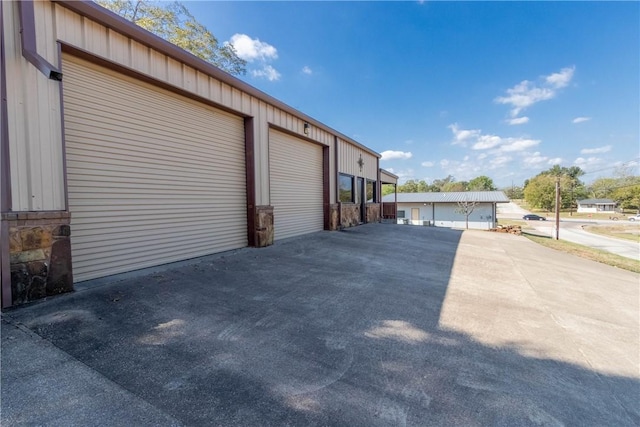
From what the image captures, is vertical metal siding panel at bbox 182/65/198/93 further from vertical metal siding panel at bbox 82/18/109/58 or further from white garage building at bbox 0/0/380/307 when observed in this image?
vertical metal siding panel at bbox 82/18/109/58

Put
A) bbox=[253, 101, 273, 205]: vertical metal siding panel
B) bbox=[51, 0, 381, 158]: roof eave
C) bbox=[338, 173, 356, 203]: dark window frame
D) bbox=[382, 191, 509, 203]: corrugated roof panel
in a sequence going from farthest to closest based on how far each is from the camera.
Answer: bbox=[382, 191, 509, 203]: corrugated roof panel
bbox=[338, 173, 356, 203]: dark window frame
bbox=[253, 101, 273, 205]: vertical metal siding panel
bbox=[51, 0, 381, 158]: roof eave

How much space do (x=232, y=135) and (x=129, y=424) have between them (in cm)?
598

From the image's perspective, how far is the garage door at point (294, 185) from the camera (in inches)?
313

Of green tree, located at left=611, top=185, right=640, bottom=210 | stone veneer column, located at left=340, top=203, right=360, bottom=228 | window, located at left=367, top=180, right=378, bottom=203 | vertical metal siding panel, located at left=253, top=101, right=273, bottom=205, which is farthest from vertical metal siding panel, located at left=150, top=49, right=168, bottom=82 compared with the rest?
green tree, located at left=611, top=185, right=640, bottom=210

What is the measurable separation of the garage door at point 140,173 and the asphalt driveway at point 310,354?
2.18ft

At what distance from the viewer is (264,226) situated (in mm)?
6969

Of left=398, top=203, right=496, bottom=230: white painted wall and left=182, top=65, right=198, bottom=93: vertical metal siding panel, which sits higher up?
left=182, top=65, right=198, bottom=93: vertical metal siding panel

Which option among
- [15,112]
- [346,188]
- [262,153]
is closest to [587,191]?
[346,188]

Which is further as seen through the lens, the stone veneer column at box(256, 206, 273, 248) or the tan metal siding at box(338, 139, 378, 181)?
the tan metal siding at box(338, 139, 378, 181)

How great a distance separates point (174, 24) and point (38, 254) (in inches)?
477

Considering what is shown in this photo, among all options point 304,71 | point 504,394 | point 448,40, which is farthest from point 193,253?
point 448,40

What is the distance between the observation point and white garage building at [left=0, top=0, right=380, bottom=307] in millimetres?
3143

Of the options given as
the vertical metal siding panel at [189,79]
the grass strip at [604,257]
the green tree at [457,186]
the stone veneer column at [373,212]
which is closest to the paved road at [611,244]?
the grass strip at [604,257]

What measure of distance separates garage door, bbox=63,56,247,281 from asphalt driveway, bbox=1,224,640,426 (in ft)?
2.18
